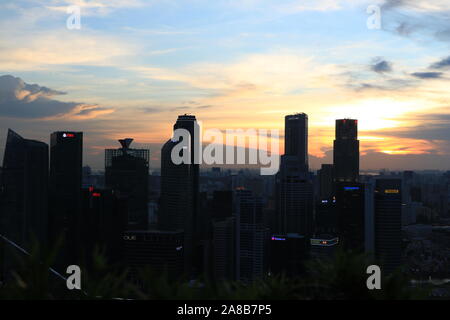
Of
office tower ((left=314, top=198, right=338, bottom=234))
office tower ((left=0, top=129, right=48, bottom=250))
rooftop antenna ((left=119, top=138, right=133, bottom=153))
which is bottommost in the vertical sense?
office tower ((left=314, top=198, right=338, bottom=234))

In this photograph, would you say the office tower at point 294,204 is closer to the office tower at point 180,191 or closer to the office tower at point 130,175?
the office tower at point 180,191

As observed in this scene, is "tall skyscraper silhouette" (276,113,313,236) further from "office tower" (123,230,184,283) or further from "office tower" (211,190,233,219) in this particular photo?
"office tower" (123,230,184,283)

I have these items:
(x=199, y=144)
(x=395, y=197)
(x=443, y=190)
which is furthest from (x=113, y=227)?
(x=443, y=190)

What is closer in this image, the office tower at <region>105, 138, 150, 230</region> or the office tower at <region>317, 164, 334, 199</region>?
→ the office tower at <region>105, 138, 150, 230</region>

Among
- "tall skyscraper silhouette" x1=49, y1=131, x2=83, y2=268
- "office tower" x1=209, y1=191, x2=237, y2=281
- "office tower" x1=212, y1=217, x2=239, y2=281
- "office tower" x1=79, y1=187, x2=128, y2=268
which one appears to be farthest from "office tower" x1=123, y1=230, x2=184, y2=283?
"office tower" x1=212, y1=217, x2=239, y2=281

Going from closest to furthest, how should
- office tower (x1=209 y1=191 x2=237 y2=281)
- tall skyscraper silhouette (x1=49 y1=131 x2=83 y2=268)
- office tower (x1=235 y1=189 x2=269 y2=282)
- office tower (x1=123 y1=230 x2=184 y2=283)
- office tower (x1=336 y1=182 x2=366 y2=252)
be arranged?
office tower (x1=123 y1=230 x2=184 y2=283), tall skyscraper silhouette (x1=49 y1=131 x2=83 y2=268), office tower (x1=235 y1=189 x2=269 y2=282), office tower (x1=209 y1=191 x2=237 y2=281), office tower (x1=336 y1=182 x2=366 y2=252)
